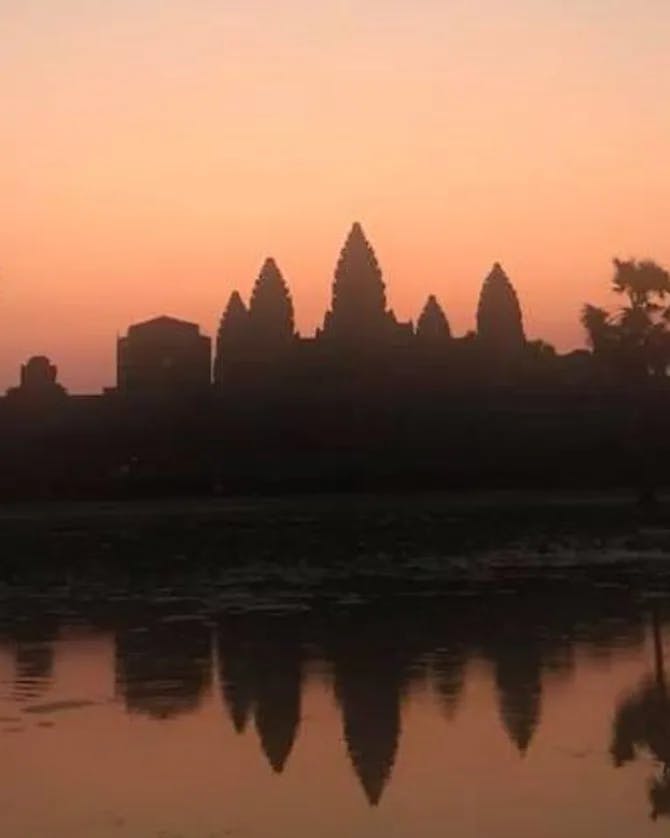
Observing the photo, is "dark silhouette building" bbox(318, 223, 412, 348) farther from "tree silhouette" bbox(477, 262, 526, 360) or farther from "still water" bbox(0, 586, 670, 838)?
"still water" bbox(0, 586, 670, 838)

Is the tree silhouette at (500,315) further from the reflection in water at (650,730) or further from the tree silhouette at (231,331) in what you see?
the reflection in water at (650,730)

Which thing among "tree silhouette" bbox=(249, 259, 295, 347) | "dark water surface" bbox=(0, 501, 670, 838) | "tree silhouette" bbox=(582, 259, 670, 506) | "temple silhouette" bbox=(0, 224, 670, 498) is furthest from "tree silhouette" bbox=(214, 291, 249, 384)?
"dark water surface" bbox=(0, 501, 670, 838)

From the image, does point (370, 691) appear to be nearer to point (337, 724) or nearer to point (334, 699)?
point (334, 699)

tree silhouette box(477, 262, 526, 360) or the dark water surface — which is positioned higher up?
tree silhouette box(477, 262, 526, 360)

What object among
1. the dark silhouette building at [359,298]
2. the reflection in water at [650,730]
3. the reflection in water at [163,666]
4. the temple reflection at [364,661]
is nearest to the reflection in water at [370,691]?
the temple reflection at [364,661]

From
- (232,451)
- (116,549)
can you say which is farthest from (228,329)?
(116,549)

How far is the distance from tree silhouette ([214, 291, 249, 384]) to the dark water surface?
83055 millimetres

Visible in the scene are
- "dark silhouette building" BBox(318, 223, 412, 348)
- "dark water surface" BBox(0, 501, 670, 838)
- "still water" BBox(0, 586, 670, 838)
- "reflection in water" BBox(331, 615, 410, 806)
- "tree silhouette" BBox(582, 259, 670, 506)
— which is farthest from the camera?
"dark silhouette building" BBox(318, 223, 412, 348)

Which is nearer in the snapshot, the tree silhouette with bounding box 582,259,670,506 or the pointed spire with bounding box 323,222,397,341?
the tree silhouette with bounding box 582,259,670,506

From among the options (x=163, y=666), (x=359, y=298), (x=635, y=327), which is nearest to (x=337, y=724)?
(x=163, y=666)

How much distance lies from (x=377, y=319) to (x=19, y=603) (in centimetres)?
8859

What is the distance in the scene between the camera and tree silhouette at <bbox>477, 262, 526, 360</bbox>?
122562 mm

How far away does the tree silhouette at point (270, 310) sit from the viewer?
112562 mm

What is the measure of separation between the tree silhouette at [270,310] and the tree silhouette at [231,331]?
127 centimetres
